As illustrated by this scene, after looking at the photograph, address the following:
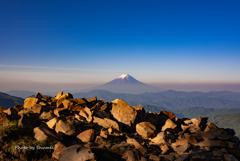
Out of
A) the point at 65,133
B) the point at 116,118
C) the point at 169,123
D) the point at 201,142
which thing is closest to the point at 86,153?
the point at 65,133

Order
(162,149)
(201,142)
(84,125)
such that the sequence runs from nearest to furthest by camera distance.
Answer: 1. (162,149)
2. (201,142)
3. (84,125)

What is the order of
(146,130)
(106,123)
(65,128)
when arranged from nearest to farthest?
1. (65,128)
2. (146,130)
3. (106,123)

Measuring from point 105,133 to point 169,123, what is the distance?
6.68 meters

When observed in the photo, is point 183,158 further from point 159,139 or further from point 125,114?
point 125,114

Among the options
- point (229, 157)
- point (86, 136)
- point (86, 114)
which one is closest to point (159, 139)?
point (229, 157)

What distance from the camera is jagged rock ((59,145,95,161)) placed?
756 centimetres

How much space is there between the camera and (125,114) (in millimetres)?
14328

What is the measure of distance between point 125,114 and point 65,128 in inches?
219

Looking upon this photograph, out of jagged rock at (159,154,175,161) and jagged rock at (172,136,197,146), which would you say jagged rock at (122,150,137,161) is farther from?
jagged rock at (172,136,197,146)

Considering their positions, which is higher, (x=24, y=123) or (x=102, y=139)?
(x=24, y=123)

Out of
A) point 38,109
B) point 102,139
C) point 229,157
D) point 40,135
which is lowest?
point 229,157

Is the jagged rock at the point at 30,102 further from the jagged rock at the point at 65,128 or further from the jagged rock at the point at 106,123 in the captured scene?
the jagged rock at the point at 106,123

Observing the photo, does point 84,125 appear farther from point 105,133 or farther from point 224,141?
point 224,141

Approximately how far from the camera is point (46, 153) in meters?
9.04
